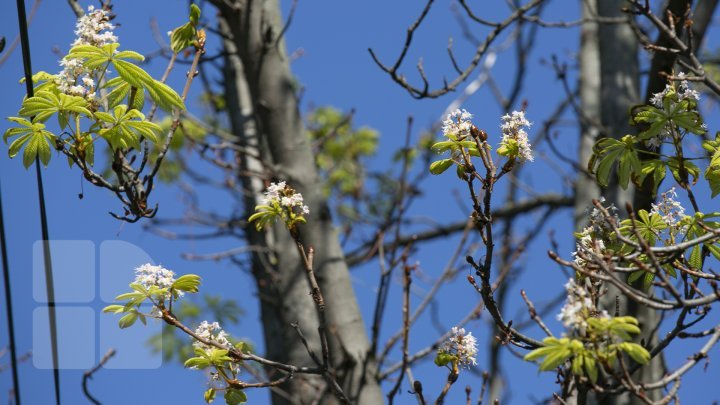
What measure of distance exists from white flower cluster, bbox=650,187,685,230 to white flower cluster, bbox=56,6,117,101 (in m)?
1.61

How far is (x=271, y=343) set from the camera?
18.4 feet

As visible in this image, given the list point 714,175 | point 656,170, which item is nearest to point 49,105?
point 656,170

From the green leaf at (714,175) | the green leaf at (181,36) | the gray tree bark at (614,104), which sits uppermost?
the gray tree bark at (614,104)

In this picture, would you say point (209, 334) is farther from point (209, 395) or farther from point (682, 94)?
point (682, 94)

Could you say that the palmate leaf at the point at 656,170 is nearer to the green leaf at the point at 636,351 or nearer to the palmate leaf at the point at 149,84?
the green leaf at the point at 636,351

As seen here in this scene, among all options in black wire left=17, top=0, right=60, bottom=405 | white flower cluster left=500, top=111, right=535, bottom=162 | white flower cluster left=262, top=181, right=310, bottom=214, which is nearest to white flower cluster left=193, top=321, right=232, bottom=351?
white flower cluster left=262, top=181, right=310, bottom=214

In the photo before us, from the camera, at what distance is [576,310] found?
180 centimetres

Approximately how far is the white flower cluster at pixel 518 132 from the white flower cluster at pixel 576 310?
43cm

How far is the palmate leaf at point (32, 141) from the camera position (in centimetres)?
231

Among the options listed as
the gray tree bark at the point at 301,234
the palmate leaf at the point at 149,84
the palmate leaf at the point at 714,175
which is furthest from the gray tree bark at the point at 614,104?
the palmate leaf at the point at 149,84

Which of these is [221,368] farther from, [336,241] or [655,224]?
[336,241]

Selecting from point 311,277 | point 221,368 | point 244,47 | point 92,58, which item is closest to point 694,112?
point 311,277

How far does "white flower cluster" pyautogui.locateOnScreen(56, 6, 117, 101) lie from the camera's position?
2.34m

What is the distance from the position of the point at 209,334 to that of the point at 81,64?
847 millimetres
